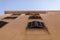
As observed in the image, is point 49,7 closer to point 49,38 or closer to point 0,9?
point 0,9

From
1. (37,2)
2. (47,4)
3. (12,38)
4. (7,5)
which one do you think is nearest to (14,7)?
(7,5)

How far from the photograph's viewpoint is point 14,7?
16.1ft

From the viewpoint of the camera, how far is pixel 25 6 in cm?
492

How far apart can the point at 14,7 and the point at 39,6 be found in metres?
0.87

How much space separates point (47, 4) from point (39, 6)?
0.28m

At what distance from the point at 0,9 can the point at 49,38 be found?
4.27 meters

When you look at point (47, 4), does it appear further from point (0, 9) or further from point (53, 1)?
point (0, 9)

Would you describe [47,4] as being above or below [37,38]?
above

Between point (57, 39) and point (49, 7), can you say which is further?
point (49, 7)

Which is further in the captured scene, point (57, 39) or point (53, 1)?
point (53, 1)

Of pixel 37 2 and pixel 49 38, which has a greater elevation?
pixel 37 2

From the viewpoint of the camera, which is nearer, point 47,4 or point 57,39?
point 57,39

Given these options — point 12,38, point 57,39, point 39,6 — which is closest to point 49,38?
point 57,39

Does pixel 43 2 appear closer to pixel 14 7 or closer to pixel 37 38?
pixel 14 7
